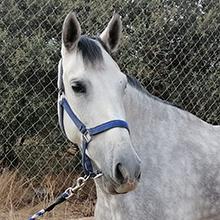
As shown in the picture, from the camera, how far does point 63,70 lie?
99.9 inches

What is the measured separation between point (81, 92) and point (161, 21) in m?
2.69

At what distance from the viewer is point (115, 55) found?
433cm

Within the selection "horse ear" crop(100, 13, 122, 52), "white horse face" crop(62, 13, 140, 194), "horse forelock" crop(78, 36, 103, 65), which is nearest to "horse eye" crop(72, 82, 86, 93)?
"white horse face" crop(62, 13, 140, 194)

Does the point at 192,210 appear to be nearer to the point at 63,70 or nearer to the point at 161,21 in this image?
the point at 63,70

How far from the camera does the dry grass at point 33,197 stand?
4.50 metres

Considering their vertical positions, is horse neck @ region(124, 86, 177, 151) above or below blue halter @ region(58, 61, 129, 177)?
below

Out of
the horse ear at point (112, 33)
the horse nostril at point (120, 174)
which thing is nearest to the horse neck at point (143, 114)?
the horse ear at point (112, 33)

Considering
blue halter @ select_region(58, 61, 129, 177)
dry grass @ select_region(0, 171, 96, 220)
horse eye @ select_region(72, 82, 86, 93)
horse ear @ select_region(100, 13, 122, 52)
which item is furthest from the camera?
dry grass @ select_region(0, 171, 96, 220)

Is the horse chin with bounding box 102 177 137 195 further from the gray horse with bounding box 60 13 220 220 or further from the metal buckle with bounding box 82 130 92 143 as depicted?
the metal buckle with bounding box 82 130 92 143

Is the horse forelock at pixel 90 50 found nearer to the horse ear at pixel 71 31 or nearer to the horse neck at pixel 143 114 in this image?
the horse ear at pixel 71 31

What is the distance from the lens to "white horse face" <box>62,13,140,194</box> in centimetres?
213

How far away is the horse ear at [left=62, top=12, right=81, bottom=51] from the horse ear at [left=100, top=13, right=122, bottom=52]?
17cm

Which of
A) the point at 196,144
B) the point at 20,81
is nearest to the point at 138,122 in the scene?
the point at 196,144

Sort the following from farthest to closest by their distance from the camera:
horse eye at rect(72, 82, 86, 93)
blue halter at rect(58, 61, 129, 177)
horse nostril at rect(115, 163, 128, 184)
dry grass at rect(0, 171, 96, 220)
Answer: dry grass at rect(0, 171, 96, 220)
horse eye at rect(72, 82, 86, 93)
blue halter at rect(58, 61, 129, 177)
horse nostril at rect(115, 163, 128, 184)
